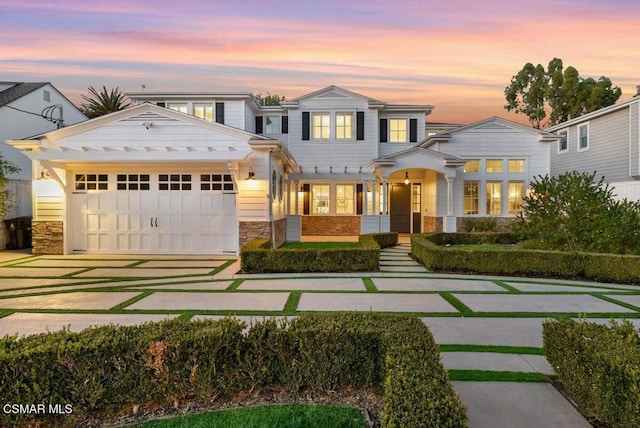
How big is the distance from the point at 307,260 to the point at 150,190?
21.6 feet

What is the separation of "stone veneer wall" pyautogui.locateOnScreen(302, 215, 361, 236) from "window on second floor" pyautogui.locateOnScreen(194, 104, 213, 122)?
21.6 ft

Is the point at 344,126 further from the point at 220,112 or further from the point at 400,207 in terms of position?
the point at 220,112

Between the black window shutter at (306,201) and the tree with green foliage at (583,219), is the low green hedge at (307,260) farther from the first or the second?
the black window shutter at (306,201)

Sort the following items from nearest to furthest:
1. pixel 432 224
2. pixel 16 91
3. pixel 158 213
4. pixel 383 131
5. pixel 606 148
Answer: pixel 158 213, pixel 16 91, pixel 606 148, pixel 432 224, pixel 383 131

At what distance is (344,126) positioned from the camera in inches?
727

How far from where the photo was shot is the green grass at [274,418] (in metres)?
2.78

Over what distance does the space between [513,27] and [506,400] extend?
501 inches

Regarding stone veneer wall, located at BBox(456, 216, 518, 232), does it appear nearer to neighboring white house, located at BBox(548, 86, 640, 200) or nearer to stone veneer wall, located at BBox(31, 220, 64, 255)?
neighboring white house, located at BBox(548, 86, 640, 200)

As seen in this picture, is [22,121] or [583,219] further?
[22,121]

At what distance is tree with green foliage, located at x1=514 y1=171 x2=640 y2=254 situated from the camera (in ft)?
30.7

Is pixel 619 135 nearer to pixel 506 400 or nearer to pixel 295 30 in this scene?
pixel 295 30

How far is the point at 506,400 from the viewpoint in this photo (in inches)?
124

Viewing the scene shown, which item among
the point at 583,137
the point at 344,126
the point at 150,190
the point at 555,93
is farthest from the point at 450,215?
the point at 555,93

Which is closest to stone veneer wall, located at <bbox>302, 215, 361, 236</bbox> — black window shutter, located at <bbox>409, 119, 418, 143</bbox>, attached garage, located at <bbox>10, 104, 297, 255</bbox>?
black window shutter, located at <bbox>409, 119, 418, 143</bbox>
